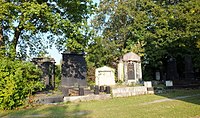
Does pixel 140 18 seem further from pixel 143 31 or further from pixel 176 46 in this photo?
pixel 176 46

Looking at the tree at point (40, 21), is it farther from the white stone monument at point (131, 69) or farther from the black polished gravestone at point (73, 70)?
the white stone monument at point (131, 69)

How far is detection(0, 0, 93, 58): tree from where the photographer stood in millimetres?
12688

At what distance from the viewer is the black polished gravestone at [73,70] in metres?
17.2

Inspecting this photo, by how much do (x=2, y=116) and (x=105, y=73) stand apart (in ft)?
46.3

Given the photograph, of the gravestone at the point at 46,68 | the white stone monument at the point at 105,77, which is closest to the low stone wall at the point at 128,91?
the white stone monument at the point at 105,77

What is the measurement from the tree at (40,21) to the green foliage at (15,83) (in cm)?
212

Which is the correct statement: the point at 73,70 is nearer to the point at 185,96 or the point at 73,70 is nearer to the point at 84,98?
the point at 84,98

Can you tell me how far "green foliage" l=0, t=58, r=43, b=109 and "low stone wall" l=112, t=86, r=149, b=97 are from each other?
5.13 metres

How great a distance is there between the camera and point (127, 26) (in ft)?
116

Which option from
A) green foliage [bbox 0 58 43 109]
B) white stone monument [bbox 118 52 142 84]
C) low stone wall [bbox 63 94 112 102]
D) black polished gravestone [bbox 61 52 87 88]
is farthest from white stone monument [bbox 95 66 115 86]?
green foliage [bbox 0 58 43 109]

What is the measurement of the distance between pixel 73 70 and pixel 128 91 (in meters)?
4.60

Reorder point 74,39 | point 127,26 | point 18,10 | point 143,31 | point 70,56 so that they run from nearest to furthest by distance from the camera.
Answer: point 18,10
point 74,39
point 70,56
point 143,31
point 127,26

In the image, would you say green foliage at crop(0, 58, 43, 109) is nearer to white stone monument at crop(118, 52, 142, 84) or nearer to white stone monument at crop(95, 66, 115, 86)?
white stone monument at crop(95, 66, 115, 86)

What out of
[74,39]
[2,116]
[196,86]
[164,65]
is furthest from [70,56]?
[164,65]
